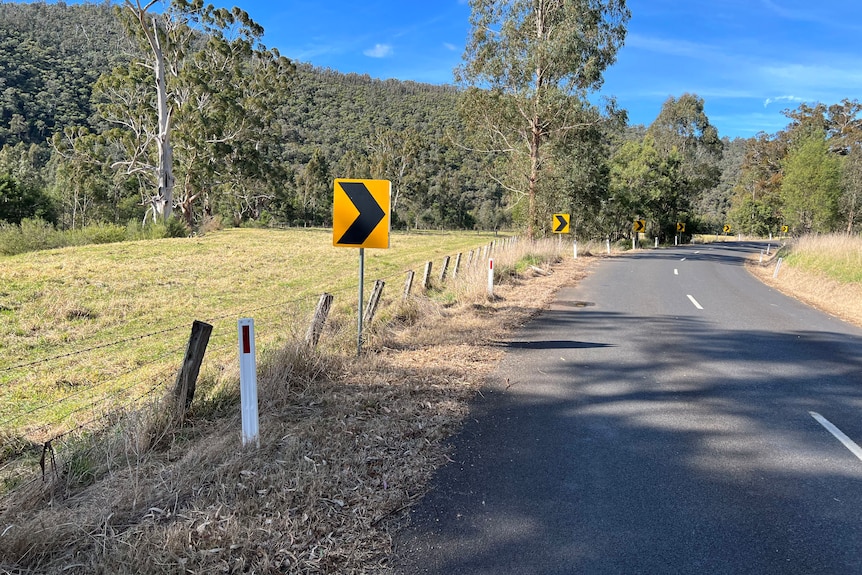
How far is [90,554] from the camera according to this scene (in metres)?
2.79

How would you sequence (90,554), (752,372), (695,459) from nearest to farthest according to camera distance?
1. (90,554)
2. (695,459)
3. (752,372)

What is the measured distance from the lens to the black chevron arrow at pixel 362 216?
257 inches

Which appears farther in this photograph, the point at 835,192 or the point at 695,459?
the point at 835,192

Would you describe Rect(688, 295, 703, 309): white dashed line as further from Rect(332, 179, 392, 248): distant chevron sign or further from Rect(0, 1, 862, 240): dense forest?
Rect(0, 1, 862, 240): dense forest

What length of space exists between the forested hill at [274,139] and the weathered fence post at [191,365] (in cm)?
4429

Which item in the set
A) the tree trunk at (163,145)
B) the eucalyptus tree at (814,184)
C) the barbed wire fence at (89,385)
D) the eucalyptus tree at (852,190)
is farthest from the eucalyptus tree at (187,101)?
the eucalyptus tree at (852,190)

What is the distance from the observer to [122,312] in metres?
11.8

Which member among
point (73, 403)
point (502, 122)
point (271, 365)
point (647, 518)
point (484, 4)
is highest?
point (484, 4)

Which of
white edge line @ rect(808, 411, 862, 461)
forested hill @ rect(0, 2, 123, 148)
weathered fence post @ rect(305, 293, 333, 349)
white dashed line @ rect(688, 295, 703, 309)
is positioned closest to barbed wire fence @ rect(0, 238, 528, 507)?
weathered fence post @ rect(305, 293, 333, 349)

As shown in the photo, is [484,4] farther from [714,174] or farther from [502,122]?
[714,174]

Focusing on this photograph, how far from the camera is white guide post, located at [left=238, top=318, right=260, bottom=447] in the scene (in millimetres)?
A: 4094

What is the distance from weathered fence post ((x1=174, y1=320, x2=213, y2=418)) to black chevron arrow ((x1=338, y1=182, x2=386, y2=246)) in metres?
2.38

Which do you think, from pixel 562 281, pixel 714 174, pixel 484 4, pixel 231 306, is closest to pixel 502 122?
pixel 484 4

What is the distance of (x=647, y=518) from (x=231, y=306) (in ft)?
37.8
